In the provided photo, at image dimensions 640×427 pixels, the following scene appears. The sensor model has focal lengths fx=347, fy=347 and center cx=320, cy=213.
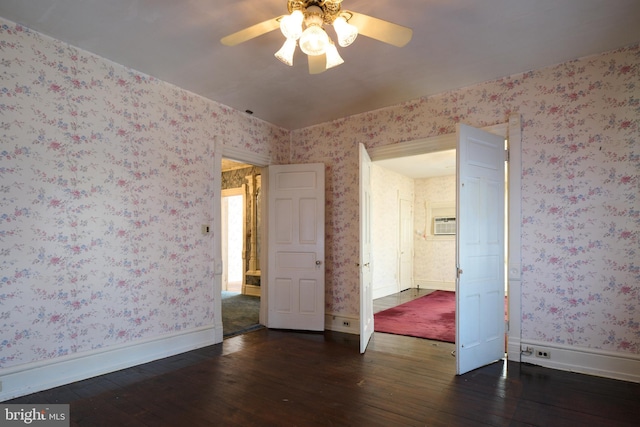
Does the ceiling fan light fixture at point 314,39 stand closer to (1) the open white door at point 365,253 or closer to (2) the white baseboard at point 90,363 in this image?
(1) the open white door at point 365,253

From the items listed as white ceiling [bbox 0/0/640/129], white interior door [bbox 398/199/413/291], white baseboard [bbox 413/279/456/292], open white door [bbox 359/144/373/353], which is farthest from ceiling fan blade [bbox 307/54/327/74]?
white baseboard [bbox 413/279/456/292]

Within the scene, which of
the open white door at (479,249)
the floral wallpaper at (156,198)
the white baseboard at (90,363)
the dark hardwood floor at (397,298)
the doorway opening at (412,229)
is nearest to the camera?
the white baseboard at (90,363)

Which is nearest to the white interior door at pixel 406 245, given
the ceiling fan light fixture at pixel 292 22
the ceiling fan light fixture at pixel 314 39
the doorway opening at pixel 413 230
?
the doorway opening at pixel 413 230

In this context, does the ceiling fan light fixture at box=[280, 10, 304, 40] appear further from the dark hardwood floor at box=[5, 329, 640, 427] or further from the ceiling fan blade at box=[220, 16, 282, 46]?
the dark hardwood floor at box=[5, 329, 640, 427]

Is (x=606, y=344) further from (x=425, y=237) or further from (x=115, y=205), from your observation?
(x=425, y=237)

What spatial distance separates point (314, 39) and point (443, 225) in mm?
7138

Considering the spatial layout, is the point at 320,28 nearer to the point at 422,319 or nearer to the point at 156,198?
the point at 156,198

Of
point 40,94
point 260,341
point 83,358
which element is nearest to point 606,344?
point 260,341

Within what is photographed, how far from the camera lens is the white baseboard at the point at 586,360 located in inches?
114

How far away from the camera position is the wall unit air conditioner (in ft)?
27.1

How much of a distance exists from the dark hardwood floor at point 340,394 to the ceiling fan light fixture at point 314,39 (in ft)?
7.81

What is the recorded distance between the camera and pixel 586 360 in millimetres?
3061

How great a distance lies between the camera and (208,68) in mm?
3322

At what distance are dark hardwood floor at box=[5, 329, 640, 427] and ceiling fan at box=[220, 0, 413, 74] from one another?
2405 millimetres
